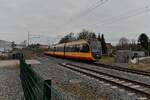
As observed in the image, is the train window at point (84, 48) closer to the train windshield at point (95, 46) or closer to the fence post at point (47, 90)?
the train windshield at point (95, 46)

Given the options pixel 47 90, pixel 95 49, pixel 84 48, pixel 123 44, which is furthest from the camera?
pixel 123 44

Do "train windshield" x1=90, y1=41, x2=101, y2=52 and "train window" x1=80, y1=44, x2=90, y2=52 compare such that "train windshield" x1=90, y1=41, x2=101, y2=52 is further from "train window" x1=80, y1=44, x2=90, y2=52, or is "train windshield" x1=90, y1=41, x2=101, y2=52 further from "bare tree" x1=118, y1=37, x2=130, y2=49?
"bare tree" x1=118, y1=37, x2=130, y2=49

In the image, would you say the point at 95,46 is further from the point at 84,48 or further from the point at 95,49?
the point at 84,48

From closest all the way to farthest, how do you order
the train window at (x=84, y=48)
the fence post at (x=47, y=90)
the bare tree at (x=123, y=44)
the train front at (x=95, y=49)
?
the fence post at (x=47, y=90) → the train window at (x=84, y=48) → the train front at (x=95, y=49) → the bare tree at (x=123, y=44)

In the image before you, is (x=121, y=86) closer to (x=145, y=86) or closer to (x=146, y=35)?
(x=145, y=86)

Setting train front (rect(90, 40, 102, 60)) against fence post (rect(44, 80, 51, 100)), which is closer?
fence post (rect(44, 80, 51, 100))

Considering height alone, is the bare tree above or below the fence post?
above

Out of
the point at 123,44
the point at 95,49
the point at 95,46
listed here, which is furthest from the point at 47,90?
the point at 123,44

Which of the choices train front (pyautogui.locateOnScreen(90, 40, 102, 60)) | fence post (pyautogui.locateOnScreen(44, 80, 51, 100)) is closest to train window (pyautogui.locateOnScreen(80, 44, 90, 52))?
train front (pyautogui.locateOnScreen(90, 40, 102, 60))

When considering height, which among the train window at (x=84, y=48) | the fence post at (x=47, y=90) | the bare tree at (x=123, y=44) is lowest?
the fence post at (x=47, y=90)

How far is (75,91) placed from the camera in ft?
35.3

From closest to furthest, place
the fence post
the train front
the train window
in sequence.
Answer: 1. the fence post
2. the train window
3. the train front

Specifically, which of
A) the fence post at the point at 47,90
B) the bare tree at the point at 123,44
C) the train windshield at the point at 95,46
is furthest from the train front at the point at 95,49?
the bare tree at the point at 123,44

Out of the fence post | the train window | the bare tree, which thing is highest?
the bare tree
